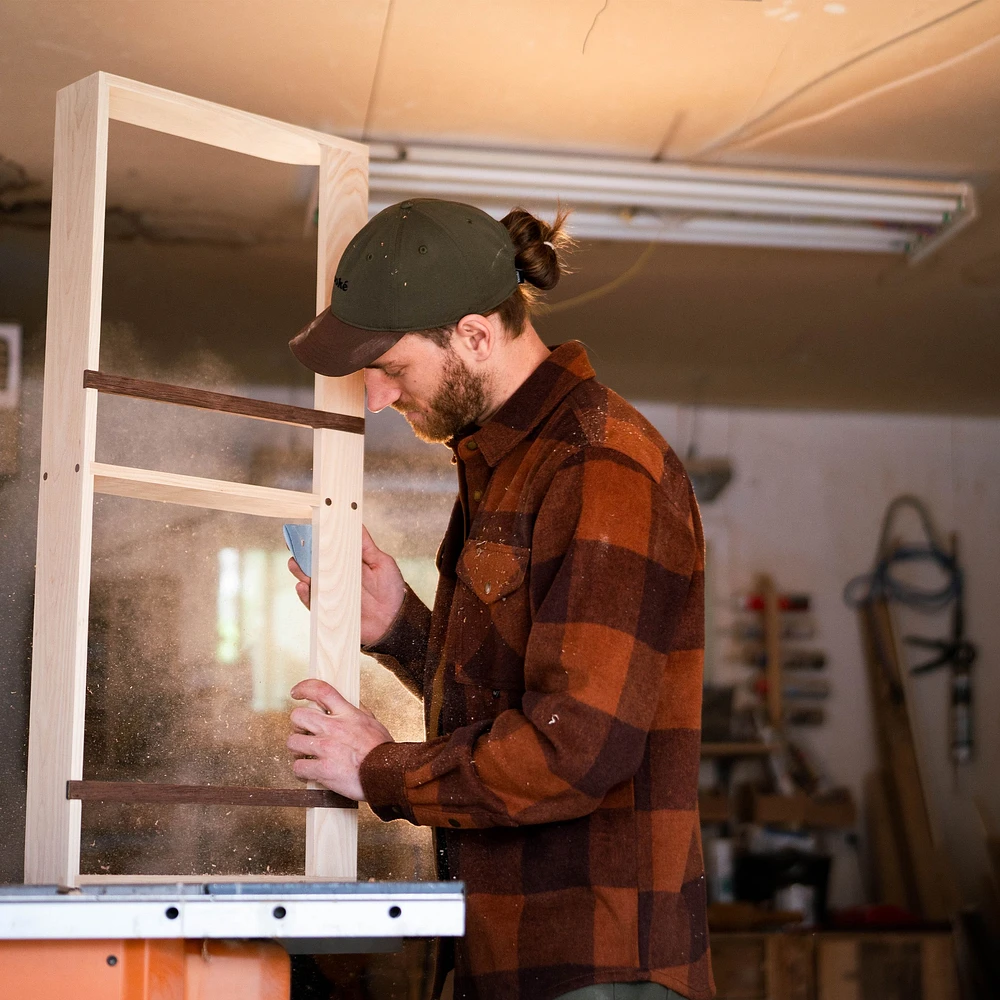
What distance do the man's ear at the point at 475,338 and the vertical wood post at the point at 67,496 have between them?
1.29 feet

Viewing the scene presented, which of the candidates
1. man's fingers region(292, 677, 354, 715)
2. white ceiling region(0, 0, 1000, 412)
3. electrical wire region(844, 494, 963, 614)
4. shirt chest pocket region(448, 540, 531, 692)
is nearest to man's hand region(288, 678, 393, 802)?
man's fingers region(292, 677, 354, 715)

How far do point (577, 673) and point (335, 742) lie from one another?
30 cm

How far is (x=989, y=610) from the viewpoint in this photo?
396 cm

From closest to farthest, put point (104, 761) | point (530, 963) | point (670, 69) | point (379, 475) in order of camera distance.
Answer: point (530, 963) < point (104, 761) < point (670, 69) < point (379, 475)

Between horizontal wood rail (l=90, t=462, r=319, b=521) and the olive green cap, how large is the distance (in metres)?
0.16

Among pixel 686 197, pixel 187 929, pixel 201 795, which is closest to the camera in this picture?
pixel 187 929

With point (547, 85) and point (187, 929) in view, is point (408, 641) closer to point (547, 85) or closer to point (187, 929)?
point (187, 929)

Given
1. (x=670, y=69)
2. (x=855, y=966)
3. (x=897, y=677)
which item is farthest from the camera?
(x=897, y=677)

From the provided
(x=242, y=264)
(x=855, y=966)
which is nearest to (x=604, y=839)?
(x=242, y=264)

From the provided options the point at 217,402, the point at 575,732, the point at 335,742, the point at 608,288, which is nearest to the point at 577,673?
the point at 575,732

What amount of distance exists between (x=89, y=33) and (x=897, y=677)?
2872mm

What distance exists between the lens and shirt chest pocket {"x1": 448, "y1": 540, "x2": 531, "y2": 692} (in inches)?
54.9

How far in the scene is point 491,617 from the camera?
4.66 feet

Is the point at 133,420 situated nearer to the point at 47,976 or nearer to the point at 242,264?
the point at 242,264
